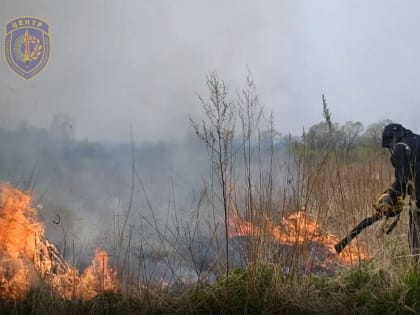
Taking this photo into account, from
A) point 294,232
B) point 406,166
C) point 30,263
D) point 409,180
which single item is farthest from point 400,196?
point 30,263

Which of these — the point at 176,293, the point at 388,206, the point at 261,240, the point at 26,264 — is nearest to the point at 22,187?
the point at 26,264

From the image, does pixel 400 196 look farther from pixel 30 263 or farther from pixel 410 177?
pixel 30 263

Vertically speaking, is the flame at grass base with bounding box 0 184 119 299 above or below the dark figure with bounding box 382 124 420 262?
below

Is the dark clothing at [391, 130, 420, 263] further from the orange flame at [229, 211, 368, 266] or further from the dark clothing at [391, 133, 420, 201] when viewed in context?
the orange flame at [229, 211, 368, 266]

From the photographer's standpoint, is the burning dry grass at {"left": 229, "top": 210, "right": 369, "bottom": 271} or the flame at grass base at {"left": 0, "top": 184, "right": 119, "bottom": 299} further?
the burning dry grass at {"left": 229, "top": 210, "right": 369, "bottom": 271}

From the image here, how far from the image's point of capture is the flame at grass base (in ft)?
12.4

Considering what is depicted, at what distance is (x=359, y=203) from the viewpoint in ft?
16.7

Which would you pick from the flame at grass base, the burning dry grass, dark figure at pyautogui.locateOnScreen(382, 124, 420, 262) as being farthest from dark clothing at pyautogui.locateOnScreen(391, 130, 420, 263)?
the flame at grass base

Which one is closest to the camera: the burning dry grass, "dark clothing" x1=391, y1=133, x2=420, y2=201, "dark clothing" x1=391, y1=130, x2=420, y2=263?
the burning dry grass

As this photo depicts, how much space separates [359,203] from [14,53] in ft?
16.6

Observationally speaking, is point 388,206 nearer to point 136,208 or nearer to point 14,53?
point 136,208

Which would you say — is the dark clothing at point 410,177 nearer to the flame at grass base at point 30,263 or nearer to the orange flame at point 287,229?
the orange flame at point 287,229

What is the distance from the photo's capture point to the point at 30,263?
3914 millimetres

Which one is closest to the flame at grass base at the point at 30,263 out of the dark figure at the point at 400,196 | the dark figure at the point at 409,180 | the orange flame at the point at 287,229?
the orange flame at the point at 287,229
